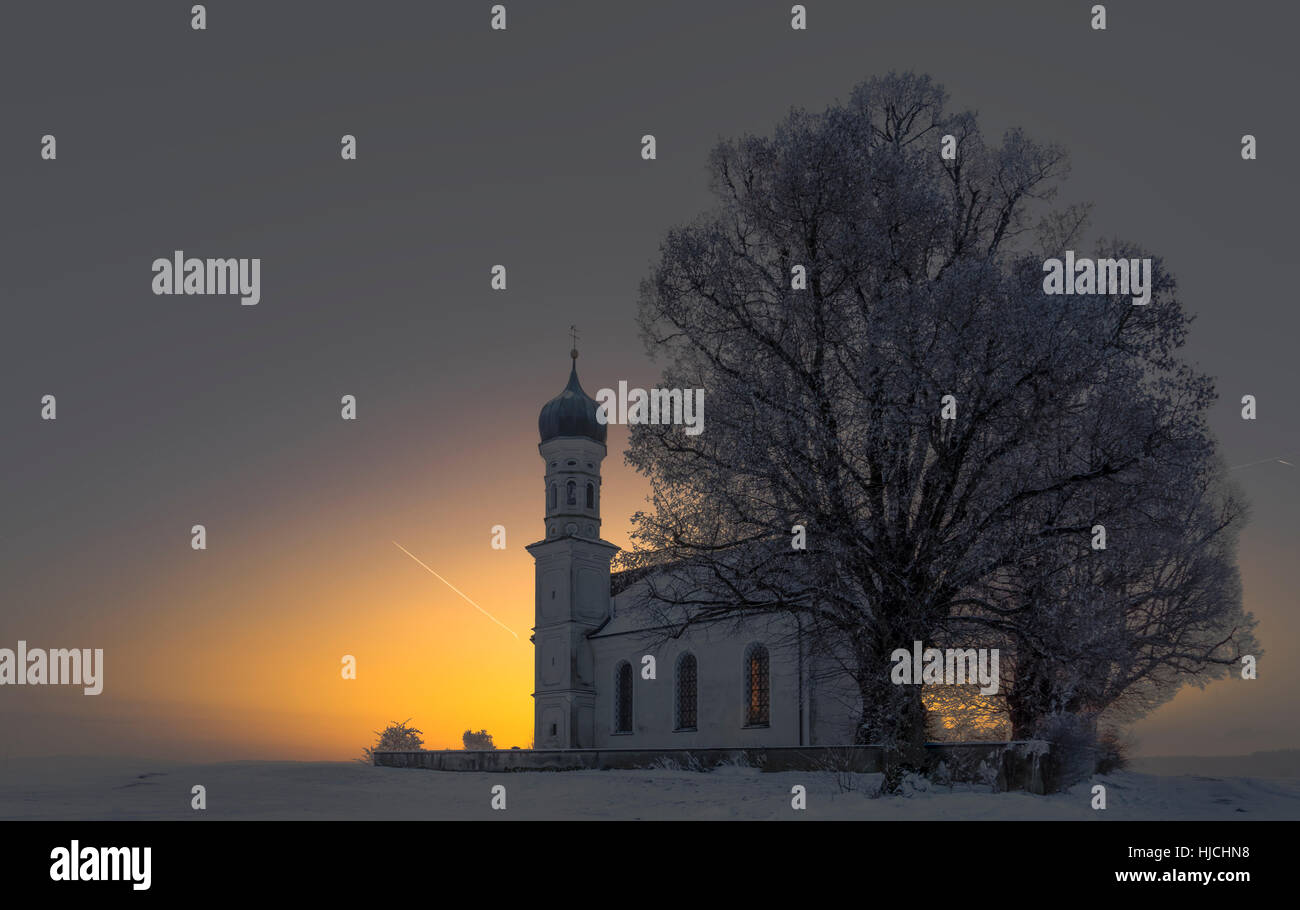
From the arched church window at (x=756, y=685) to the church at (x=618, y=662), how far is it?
4cm

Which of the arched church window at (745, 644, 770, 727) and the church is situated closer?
the church

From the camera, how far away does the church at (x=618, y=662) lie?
133 ft

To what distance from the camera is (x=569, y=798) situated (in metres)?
19.4

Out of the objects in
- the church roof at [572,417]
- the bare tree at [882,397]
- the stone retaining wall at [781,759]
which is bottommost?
the stone retaining wall at [781,759]

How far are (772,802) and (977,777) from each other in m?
4.46

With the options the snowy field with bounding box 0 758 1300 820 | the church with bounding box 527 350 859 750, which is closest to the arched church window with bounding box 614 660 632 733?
the church with bounding box 527 350 859 750

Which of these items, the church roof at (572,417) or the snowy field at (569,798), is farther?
the church roof at (572,417)

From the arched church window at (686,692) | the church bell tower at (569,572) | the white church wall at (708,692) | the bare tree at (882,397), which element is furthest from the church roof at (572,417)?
the bare tree at (882,397)

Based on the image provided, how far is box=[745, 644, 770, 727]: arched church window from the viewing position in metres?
42.4

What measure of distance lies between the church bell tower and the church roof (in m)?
0.05

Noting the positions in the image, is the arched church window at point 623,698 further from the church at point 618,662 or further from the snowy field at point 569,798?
the snowy field at point 569,798

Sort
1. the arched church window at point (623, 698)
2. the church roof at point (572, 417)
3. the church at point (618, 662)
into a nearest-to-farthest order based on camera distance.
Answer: the church at point (618, 662) < the arched church window at point (623, 698) < the church roof at point (572, 417)

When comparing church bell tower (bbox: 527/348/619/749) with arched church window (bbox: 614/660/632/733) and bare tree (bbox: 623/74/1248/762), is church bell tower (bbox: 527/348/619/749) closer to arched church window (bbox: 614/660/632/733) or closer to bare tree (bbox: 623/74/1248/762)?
arched church window (bbox: 614/660/632/733)
